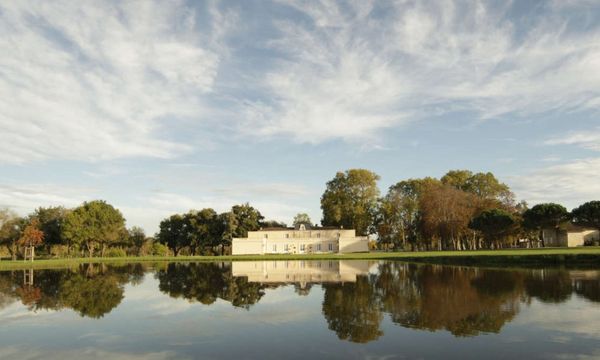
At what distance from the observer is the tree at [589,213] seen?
217ft

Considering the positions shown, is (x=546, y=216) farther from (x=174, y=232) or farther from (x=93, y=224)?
(x=93, y=224)

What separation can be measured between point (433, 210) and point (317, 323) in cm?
5825

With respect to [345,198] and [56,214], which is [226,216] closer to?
[345,198]

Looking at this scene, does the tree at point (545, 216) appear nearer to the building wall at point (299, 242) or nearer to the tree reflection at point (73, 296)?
the building wall at point (299, 242)

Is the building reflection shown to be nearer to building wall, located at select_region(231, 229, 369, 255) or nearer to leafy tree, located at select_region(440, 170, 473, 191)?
building wall, located at select_region(231, 229, 369, 255)

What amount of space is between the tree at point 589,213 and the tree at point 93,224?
76.2 meters

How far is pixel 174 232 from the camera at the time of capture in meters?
90.0

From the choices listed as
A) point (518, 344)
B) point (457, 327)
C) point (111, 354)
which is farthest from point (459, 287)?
point (111, 354)

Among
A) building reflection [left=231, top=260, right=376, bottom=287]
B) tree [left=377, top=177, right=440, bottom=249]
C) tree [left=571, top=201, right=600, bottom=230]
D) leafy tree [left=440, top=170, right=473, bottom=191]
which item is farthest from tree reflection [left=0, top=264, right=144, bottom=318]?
leafy tree [left=440, top=170, right=473, bottom=191]

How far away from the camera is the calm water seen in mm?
9859

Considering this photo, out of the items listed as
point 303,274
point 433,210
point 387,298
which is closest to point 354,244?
point 433,210

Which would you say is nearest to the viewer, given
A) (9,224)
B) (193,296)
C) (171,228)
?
(193,296)

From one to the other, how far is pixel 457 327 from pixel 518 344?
1.95 m

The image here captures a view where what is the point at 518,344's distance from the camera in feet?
32.3
